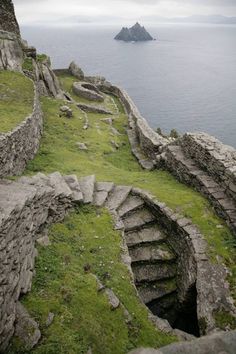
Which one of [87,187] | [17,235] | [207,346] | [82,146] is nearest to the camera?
[207,346]

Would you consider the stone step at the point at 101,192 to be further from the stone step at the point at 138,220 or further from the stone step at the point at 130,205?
the stone step at the point at 138,220

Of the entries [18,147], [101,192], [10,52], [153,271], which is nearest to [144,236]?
[153,271]

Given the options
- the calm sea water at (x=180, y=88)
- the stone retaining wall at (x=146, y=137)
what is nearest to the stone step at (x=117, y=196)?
the stone retaining wall at (x=146, y=137)

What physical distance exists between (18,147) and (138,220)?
6.87 metres

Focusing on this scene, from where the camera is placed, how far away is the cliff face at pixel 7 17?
33.7 metres

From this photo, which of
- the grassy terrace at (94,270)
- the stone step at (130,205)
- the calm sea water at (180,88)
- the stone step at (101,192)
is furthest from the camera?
the calm sea water at (180,88)

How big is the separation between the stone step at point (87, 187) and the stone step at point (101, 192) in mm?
302

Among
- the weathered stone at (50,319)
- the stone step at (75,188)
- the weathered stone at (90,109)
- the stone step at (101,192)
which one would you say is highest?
the stone step at (75,188)

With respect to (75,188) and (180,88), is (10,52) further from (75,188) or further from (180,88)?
(180,88)

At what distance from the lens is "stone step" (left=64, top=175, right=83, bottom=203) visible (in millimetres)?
14609

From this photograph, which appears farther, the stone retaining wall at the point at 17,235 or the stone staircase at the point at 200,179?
the stone staircase at the point at 200,179

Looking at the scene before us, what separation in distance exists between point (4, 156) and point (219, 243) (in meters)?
9.62

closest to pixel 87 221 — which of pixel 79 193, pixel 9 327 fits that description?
pixel 79 193

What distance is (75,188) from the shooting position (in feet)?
50.6
